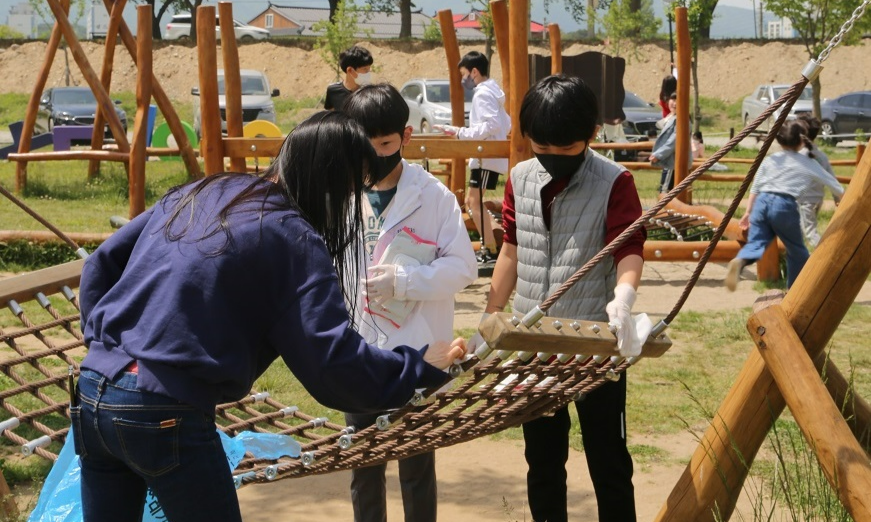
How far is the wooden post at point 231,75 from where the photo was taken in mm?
6672

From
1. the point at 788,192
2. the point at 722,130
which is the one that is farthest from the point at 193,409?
the point at 722,130

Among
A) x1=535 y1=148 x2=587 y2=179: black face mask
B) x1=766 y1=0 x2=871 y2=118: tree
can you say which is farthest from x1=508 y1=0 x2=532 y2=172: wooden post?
x1=766 y1=0 x2=871 y2=118: tree

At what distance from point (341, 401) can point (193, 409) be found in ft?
0.88

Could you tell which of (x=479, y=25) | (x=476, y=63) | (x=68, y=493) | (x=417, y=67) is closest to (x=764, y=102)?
(x=479, y=25)

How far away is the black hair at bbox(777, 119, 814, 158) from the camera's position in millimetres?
6789

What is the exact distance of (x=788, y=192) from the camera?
6.86 meters

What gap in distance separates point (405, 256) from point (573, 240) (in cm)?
47

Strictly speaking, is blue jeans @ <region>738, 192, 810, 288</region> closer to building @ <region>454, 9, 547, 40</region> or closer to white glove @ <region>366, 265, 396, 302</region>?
white glove @ <region>366, 265, 396, 302</region>

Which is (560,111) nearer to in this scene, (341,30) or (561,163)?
(561,163)

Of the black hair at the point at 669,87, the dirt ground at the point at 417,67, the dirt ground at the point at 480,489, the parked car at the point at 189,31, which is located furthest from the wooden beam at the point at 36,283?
the parked car at the point at 189,31

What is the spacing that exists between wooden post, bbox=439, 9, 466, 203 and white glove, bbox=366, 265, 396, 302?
6657 millimetres

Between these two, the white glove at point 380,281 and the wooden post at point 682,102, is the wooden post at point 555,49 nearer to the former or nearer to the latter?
the wooden post at point 682,102

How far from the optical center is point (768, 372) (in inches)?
108

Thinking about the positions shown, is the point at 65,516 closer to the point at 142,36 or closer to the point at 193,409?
the point at 193,409
